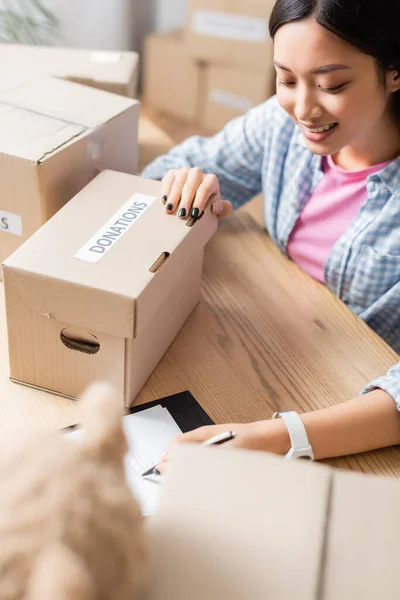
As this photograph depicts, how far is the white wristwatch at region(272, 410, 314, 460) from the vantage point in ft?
2.43

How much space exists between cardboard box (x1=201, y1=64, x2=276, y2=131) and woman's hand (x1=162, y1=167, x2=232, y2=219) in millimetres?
1469

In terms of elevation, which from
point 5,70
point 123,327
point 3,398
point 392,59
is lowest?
point 3,398

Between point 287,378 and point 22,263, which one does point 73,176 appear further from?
point 287,378

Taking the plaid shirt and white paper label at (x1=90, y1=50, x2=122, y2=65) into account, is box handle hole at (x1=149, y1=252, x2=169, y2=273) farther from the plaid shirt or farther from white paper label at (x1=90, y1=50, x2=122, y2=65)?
white paper label at (x1=90, y1=50, x2=122, y2=65)

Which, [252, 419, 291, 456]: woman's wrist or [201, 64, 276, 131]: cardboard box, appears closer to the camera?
[252, 419, 291, 456]: woman's wrist

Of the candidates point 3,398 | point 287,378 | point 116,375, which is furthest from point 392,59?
point 3,398

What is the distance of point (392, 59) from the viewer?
866mm

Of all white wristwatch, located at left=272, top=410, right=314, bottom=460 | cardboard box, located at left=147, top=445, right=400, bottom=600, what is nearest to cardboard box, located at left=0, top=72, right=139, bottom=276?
white wristwatch, located at left=272, top=410, right=314, bottom=460

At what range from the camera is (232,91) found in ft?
7.80

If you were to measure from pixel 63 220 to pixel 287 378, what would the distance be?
0.37m

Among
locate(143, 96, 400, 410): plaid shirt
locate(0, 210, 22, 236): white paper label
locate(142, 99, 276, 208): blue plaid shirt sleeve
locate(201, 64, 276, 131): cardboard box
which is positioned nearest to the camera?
locate(0, 210, 22, 236): white paper label

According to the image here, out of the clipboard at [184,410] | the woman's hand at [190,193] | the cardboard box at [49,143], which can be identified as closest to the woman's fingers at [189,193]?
the woman's hand at [190,193]

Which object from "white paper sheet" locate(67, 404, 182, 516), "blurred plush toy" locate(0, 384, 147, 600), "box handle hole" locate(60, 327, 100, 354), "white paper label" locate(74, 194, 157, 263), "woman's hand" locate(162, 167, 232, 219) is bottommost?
"white paper sheet" locate(67, 404, 182, 516)

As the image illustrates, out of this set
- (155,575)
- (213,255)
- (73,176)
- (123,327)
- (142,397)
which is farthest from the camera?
(213,255)
